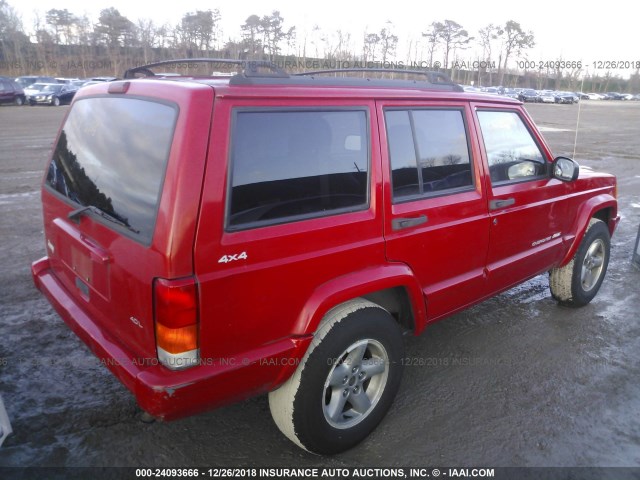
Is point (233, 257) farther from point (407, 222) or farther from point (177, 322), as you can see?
point (407, 222)

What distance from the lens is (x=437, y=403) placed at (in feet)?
10.7

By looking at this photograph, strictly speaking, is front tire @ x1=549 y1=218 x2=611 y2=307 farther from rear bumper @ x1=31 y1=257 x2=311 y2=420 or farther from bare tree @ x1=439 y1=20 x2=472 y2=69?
bare tree @ x1=439 y1=20 x2=472 y2=69

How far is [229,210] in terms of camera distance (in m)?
2.16

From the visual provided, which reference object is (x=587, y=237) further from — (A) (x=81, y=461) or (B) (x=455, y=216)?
(A) (x=81, y=461)

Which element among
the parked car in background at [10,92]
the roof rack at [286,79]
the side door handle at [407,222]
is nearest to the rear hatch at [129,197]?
the roof rack at [286,79]

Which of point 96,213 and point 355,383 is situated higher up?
point 96,213

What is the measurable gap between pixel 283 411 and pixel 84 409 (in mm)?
1321

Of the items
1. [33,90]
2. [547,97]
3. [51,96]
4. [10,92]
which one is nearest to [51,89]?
[51,96]

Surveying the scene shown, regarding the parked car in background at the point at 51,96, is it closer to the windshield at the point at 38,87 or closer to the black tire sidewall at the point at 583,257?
the windshield at the point at 38,87

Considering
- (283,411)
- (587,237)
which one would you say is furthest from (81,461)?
(587,237)

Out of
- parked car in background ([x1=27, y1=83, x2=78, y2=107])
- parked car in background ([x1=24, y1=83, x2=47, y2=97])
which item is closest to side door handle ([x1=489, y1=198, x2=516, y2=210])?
parked car in background ([x1=27, y1=83, x2=78, y2=107])

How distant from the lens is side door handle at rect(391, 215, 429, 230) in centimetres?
276

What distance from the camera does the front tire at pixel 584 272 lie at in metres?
4.49

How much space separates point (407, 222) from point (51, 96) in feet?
101
